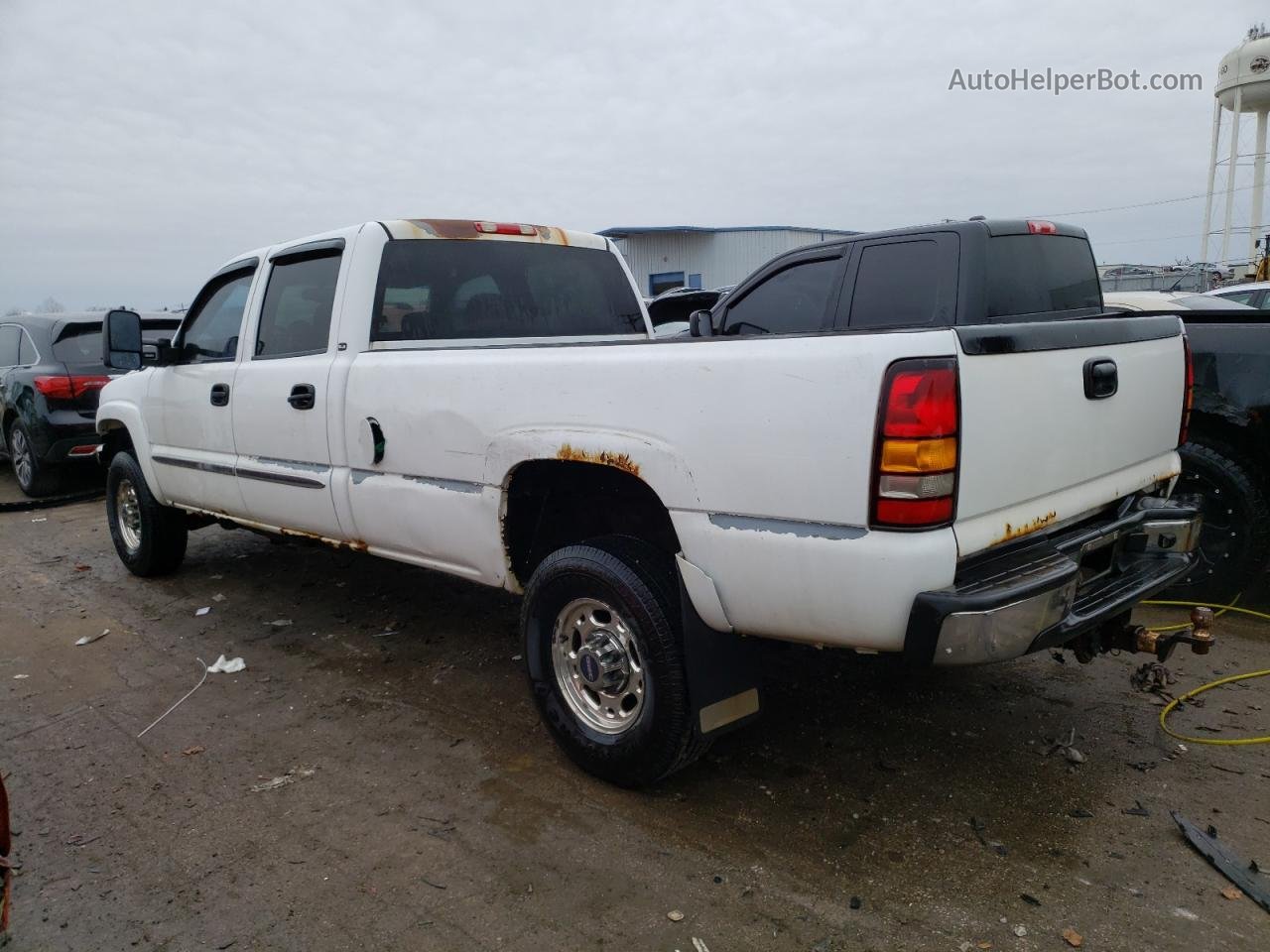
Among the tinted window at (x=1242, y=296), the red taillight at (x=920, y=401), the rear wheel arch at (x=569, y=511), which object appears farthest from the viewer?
the tinted window at (x=1242, y=296)

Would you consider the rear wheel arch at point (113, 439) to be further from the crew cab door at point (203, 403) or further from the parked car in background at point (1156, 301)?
the parked car in background at point (1156, 301)

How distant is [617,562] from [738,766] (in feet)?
3.09

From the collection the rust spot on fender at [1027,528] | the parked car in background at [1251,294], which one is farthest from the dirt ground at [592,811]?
the parked car in background at [1251,294]

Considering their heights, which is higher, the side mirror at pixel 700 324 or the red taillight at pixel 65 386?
the side mirror at pixel 700 324

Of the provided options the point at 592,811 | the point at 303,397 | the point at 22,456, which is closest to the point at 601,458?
the point at 592,811

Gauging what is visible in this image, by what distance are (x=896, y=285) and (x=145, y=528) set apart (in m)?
4.82

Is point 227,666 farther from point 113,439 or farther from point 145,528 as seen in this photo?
point 113,439

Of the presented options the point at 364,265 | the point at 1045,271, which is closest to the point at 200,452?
the point at 364,265

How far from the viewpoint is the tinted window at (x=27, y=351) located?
8.47 metres

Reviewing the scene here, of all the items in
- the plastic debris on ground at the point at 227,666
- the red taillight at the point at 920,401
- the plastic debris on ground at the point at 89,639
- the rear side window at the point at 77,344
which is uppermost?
the rear side window at the point at 77,344

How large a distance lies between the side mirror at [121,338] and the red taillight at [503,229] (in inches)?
88.3

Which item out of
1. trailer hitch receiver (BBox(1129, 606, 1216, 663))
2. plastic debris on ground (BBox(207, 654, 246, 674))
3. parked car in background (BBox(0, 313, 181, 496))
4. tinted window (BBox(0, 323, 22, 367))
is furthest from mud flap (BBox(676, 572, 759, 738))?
tinted window (BBox(0, 323, 22, 367))

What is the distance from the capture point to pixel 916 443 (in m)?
2.13

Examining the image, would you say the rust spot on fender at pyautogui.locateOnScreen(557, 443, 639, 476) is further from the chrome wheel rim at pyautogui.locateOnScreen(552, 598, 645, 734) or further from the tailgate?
the tailgate
